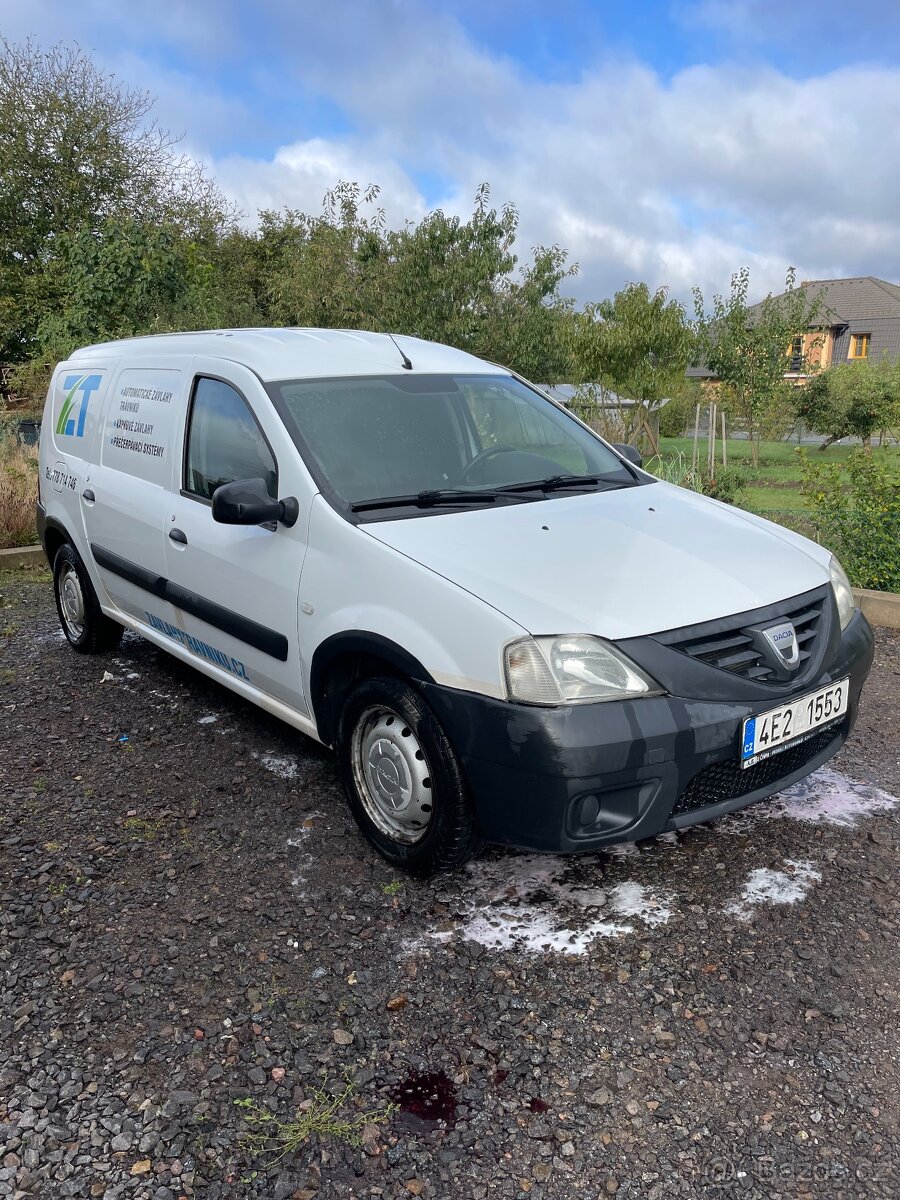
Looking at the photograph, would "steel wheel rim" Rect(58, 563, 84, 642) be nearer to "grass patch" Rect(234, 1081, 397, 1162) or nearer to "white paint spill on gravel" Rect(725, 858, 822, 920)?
"grass patch" Rect(234, 1081, 397, 1162)

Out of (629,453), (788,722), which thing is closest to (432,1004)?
(788,722)

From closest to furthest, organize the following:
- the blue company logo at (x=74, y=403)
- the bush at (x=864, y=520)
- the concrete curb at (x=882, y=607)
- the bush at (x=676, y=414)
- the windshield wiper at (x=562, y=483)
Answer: the windshield wiper at (x=562, y=483), the blue company logo at (x=74, y=403), the concrete curb at (x=882, y=607), the bush at (x=864, y=520), the bush at (x=676, y=414)

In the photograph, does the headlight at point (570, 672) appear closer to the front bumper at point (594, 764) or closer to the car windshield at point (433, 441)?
the front bumper at point (594, 764)

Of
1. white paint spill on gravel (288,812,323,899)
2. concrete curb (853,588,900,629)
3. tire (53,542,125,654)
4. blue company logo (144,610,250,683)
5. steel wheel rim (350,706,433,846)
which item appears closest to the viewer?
steel wheel rim (350,706,433,846)

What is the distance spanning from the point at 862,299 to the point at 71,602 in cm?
6278

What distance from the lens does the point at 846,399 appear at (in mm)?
27391

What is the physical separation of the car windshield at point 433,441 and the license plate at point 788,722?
1246 millimetres

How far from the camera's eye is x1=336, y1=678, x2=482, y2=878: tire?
112 inches

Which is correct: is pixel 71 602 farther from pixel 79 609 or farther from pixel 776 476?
pixel 776 476

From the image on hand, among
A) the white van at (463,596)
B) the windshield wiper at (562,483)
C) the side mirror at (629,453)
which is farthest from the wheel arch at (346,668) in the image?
the side mirror at (629,453)

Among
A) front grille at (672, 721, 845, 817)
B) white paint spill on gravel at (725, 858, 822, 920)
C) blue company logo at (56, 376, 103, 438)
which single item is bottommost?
white paint spill on gravel at (725, 858, 822, 920)

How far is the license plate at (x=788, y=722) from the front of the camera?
279 cm

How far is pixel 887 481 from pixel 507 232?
955 centimetres

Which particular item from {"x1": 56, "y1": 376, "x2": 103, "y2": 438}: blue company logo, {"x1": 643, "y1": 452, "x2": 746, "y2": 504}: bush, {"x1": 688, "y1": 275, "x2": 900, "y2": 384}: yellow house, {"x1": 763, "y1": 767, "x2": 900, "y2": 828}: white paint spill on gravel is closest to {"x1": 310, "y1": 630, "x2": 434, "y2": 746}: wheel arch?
Result: {"x1": 763, "y1": 767, "x2": 900, "y2": 828}: white paint spill on gravel
